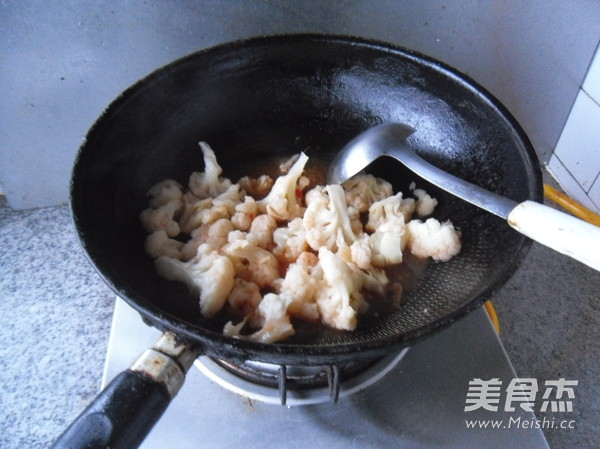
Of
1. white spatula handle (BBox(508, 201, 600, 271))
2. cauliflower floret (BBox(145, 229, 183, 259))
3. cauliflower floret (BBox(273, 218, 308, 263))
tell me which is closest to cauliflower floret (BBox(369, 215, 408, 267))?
cauliflower floret (BBox(273, 218, 308, 263))

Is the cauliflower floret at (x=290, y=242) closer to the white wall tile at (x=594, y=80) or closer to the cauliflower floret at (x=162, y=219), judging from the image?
the cauliflower floret at (x=162, y=219)

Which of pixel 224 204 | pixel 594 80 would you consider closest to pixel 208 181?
pixel 224 204

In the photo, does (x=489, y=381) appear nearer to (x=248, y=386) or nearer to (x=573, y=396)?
(x=573, y=396)

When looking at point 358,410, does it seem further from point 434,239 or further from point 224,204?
point 224,204

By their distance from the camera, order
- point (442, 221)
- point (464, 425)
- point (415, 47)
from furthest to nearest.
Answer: point (415, 47), point (442, 221), point (464, 425)

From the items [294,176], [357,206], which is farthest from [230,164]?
[357,206]

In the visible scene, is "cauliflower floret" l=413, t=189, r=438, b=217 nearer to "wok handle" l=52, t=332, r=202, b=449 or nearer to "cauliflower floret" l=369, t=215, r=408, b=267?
"cauliflower floret" l=369, t=215, r=408, b=267
